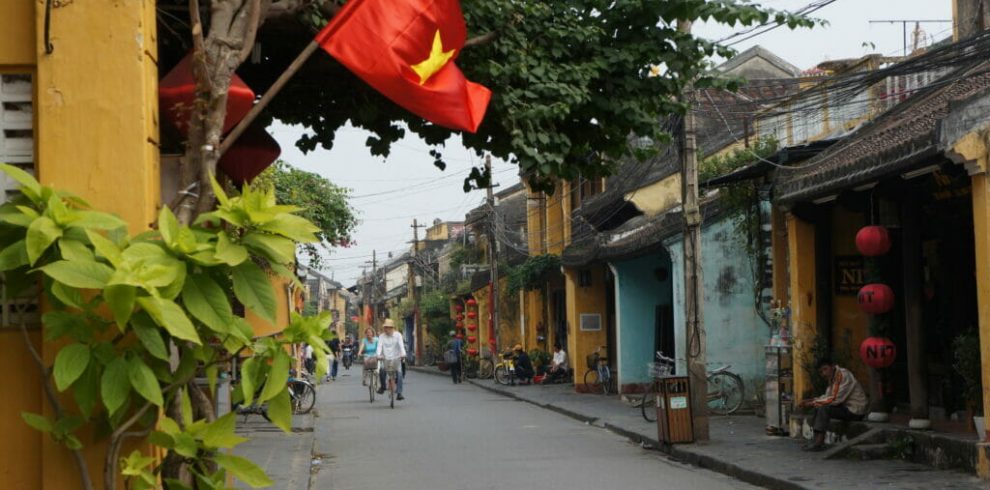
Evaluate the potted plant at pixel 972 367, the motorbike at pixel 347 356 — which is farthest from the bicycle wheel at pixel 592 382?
the motorbike at pixel 347 356

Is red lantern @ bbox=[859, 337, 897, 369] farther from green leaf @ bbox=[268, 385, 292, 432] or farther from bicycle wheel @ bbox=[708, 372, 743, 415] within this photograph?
green leaf @ bbox=[268, 385, 292, 432]

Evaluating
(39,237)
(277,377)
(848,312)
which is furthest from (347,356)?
(39,237)

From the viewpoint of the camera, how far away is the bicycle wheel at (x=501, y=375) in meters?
37.9

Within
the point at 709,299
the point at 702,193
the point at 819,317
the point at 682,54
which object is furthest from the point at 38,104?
the point at 702,193

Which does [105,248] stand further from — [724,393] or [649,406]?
[724,393]

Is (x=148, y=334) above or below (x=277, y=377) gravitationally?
above

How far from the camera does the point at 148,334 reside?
15.7 feet

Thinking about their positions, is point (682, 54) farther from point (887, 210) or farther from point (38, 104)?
point (887, 210)

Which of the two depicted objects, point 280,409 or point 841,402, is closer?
point 280,409

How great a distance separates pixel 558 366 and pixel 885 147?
23488mm

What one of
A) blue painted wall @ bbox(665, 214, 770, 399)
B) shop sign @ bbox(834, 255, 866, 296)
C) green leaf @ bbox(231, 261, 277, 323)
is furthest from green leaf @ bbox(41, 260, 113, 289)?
blue painted wall @ bbox(665, 214, 770, 399)

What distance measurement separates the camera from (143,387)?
15.9 ft

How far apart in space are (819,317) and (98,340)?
14.2m

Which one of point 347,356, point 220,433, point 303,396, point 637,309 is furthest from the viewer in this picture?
point 347,356
